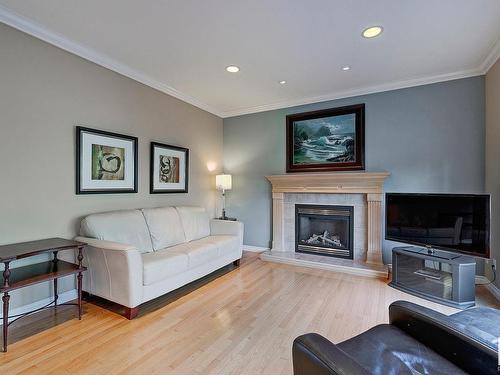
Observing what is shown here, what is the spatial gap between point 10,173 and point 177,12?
1.98 m

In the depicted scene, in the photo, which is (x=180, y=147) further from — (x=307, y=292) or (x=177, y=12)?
(x=307, y=292)

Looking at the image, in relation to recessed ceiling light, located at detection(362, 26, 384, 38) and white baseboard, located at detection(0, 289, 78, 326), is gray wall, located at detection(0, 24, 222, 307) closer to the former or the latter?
white baseboard, located at detection(0, 289, 78, 326)

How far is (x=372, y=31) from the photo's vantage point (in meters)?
2.36

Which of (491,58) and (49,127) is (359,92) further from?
(49,127)

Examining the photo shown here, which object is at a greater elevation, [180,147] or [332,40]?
[332,40]

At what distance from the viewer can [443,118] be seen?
3.30 m

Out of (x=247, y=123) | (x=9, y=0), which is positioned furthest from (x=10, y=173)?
(x=247, y=123)

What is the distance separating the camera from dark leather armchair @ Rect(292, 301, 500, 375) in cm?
94

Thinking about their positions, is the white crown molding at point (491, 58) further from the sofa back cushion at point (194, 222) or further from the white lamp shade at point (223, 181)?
the sofa back cushion at point (194, 222)

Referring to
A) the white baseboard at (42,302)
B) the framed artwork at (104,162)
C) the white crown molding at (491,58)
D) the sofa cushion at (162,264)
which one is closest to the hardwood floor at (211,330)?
the white baseboard at (42,302)

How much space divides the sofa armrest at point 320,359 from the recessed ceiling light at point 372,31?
2565 millimetres

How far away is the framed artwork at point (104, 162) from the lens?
2695mm

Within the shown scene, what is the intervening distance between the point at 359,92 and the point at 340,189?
4.78ft

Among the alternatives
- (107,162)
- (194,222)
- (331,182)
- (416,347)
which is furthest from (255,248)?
(416,347)
